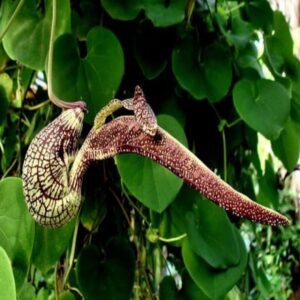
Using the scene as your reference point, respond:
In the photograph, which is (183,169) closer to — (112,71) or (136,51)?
(112,71)

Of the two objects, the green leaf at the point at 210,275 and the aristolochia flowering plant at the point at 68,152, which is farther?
the green leaf at the point at 210,275

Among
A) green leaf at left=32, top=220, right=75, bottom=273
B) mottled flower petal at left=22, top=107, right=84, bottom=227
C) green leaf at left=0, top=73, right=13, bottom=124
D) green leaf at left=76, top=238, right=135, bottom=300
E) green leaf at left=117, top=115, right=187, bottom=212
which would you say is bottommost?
green leaf at left=76, top=238, right=135, bottom=300

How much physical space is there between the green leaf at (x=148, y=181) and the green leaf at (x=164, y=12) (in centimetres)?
17

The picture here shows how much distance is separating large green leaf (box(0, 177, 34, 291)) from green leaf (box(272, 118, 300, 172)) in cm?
42

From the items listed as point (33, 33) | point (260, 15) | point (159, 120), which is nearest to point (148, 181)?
point (159, 120)

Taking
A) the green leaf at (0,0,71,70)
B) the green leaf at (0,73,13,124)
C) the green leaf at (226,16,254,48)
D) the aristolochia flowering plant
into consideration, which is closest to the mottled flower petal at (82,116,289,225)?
the aristolochia flowering plant

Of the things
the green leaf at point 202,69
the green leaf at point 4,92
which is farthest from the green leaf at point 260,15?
the green leaf at point 4,92

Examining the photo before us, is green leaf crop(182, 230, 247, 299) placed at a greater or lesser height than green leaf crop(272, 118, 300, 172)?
lesser

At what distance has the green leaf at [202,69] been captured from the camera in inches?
29.7

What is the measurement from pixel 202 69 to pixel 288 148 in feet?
0.59

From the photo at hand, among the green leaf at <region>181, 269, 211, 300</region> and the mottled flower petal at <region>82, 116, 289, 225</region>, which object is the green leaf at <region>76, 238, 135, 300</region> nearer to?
the green leaf at <region>181, 269, 211, 300</region>

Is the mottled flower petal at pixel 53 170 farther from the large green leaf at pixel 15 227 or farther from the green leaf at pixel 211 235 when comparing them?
the green leaf at pixel 211 235

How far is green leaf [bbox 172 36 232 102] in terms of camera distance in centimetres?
75

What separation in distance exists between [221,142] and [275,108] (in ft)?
0.40
